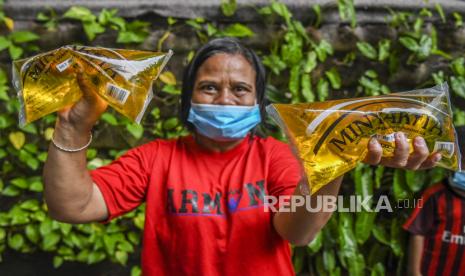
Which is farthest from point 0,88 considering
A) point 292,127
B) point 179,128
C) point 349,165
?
point 349,165

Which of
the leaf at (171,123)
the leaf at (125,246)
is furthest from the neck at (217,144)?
the leaf at (125,246)

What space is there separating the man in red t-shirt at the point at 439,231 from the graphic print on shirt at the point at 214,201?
1024 mm

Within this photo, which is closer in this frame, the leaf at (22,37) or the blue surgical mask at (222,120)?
the blue surgical mask at (222,120)

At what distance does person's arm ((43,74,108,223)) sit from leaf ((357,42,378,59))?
1.44 meters

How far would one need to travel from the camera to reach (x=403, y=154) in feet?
2.72

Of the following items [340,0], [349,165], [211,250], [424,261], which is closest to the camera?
[349,165]

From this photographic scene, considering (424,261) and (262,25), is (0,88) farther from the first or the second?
(424,261)

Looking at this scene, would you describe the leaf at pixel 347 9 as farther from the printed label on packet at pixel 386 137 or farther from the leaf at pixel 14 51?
the leaf at pixel 14 51

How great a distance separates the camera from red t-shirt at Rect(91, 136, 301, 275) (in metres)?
1.14

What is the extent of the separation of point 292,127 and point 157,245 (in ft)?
1.78

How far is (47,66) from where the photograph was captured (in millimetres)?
961

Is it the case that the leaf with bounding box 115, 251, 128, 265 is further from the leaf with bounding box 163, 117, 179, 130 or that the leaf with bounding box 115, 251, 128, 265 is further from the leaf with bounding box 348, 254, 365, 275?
the leaf with bounding box 348, 254, 365, 275

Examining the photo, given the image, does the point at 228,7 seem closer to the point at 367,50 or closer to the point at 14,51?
the point at 367,50

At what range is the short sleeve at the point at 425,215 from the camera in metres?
1.85
